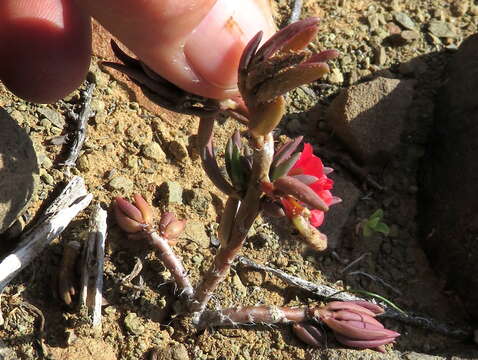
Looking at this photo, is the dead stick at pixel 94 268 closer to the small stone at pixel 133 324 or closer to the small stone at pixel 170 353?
the small stone at pixel 133 324

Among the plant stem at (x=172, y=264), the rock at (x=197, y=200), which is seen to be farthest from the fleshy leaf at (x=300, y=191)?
the rock at (x=197, y=200)

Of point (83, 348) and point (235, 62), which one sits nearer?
point (235, 62)

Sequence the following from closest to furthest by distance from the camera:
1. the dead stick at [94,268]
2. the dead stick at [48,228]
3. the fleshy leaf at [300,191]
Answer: the fleshy leaf at [300,191]
the dead stick at [48,228]
the dead stick at [94,268]

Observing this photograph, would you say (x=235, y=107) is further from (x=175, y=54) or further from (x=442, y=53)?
(x=442, y=53)

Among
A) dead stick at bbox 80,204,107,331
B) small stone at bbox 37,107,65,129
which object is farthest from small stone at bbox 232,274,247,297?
small stone at bbox 37,107,65,129

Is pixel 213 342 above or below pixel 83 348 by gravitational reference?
below

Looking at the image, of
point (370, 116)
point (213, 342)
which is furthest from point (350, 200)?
point (213, 342)
